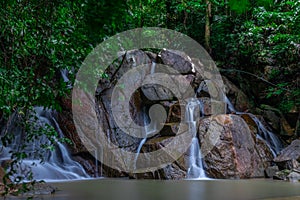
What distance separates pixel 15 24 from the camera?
227 centimetres

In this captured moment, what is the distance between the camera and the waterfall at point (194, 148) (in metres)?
7.31

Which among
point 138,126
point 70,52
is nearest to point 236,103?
point 138,126

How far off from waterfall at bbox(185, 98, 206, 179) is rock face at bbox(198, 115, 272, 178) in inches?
5.6

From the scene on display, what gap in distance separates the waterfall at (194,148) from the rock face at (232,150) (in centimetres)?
14

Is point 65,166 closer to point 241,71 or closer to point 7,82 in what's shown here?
point 7,82

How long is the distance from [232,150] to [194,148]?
0.89 metres

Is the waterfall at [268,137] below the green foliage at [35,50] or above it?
below

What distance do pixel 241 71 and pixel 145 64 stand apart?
11.4 ft

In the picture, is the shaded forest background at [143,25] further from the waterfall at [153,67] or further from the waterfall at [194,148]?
the waterfall at [194,148]

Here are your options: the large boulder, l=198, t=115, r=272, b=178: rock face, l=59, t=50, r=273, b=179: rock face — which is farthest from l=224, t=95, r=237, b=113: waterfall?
l=198, t=115, r=272, b=178: rock face

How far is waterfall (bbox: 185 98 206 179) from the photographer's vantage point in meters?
7.31

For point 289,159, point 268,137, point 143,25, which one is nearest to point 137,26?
point 143,25

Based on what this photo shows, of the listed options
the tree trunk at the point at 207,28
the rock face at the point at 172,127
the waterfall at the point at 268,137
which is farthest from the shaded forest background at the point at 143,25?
the rock face at the point at 172,127

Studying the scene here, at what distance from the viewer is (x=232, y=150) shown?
7480mm
